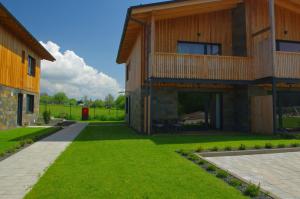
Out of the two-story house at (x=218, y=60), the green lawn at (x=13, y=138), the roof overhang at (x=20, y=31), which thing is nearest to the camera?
the green lawn at (x=13, y=138)

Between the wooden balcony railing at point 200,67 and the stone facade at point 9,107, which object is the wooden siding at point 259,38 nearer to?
the wooden balcony railing at point 200,67

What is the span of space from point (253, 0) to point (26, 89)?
16174 millimetres

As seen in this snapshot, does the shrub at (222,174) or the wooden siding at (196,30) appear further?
the wooden siding at (196,30)

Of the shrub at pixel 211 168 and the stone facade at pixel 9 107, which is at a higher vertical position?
the stone facade at pixel 9 107

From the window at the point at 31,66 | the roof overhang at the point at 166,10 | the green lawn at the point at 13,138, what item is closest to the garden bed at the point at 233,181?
the green lawn at the point at 13,138

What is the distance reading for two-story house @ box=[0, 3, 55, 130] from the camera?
44.9 ft

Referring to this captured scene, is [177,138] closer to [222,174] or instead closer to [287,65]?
[222,174]

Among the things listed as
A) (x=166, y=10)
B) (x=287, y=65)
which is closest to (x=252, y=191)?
(x=166, y=10)

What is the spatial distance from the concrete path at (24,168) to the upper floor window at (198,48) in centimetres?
864

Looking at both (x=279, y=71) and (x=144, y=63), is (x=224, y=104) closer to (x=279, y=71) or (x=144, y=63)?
(x=279, y=71)

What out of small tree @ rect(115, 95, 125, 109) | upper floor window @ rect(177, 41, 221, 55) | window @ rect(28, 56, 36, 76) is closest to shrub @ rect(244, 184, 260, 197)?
upper floor window @ rect(177, 41, 221, 55)

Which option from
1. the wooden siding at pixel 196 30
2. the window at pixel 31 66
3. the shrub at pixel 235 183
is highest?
the wooden siding at pixel 196 30

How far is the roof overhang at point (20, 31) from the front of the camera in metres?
12.3

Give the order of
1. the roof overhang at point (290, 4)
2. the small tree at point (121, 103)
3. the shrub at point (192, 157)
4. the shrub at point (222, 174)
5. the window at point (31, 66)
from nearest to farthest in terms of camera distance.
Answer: the shrub at point (222, 174) < the shrub at point (192, 157) < the roof overhang at point (290, 4) < the window at point (31, 66) < the small tree at point (121, 103)
